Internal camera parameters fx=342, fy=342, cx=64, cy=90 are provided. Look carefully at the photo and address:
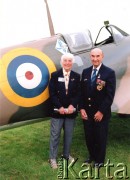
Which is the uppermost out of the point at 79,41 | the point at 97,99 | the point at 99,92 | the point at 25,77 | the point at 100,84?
the point at 79,41

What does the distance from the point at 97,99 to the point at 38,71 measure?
3.31ft

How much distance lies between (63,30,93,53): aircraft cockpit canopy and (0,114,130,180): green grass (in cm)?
Answer: 187

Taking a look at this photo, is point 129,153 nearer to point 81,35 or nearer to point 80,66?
point 80,66

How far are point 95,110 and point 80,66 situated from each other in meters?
0.95

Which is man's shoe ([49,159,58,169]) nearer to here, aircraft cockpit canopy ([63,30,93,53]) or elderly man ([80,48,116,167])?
elderly man ([80,48,116,167])

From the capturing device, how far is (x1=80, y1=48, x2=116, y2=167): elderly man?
197 inches

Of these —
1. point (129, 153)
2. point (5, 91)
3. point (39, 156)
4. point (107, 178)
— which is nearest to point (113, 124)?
point (129, 153)

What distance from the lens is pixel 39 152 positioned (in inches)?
245

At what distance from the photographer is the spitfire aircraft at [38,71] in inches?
202

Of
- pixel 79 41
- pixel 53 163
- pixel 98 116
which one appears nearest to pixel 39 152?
pixel 53 163

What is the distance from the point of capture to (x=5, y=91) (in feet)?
16.6

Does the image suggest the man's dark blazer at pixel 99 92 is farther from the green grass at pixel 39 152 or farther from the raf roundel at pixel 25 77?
the green grass at pixel 39 152

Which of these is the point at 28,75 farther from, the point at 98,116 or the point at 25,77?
the point at 98,116

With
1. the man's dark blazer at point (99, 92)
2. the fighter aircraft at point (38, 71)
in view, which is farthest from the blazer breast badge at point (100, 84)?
the fighter aircraft at point (38, 71)
